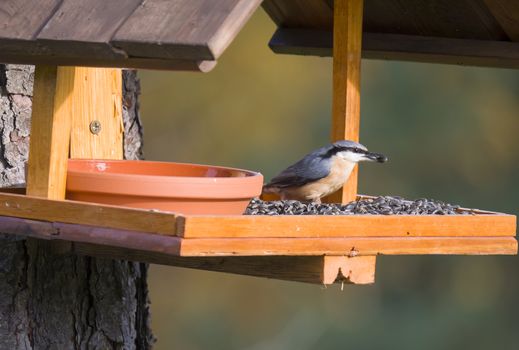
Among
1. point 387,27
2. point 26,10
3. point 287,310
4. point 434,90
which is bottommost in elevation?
point 287,310

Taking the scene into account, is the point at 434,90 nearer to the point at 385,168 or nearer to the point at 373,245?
the point at 385,168

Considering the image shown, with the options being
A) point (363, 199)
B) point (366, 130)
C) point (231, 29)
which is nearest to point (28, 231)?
point (231, 29)

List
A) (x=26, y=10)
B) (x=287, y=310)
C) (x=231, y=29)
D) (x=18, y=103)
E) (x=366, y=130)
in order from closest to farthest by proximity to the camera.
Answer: (x=231, y=29) < (x=26, y=10) < (x=18, y=103) < (x=366, y=130) < (x=287, y=310)

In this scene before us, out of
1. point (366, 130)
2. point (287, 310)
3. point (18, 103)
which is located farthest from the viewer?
point (287, 310)

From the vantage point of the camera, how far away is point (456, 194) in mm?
8172

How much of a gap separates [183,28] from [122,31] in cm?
12

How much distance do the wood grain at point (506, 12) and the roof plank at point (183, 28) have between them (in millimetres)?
1213

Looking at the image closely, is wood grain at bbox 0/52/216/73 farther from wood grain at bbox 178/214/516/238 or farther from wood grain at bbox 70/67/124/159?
wood grain at bbox 70/67/124/159

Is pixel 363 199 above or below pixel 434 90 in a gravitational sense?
below

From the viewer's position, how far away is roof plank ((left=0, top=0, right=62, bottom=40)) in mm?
2518

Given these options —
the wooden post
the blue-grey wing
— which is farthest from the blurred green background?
the wooden post

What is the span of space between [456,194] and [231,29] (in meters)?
5.99

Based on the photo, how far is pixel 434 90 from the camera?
832 cm

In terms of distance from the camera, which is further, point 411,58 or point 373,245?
point 411,58
